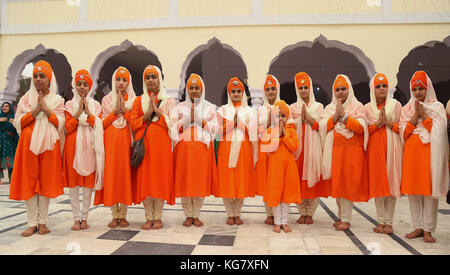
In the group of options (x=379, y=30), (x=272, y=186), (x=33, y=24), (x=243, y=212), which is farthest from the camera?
(x=33, y=24)

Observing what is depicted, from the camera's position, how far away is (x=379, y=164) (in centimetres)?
309

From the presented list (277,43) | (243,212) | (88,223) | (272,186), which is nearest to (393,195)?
(272,186)

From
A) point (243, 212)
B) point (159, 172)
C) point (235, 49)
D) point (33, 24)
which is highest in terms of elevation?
point (33, 24)

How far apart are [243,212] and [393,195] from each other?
1.96 metres

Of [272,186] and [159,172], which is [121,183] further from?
[272,186]

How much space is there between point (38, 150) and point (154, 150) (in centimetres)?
111

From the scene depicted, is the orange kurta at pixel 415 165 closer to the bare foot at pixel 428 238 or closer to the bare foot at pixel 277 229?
the bare foot at pixel 428 238

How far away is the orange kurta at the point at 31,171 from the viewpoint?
2875 mm

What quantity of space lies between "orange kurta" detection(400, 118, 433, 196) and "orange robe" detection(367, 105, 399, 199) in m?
0.17

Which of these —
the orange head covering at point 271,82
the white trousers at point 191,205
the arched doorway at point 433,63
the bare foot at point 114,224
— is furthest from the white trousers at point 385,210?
the arched doorway at point 433,63

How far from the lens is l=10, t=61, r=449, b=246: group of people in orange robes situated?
2902mm

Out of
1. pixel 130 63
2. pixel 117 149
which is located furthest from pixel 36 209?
pixel 130 63

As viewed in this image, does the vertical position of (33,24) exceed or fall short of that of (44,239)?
it exceeds it

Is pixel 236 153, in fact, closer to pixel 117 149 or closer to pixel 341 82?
pixel 117 149
